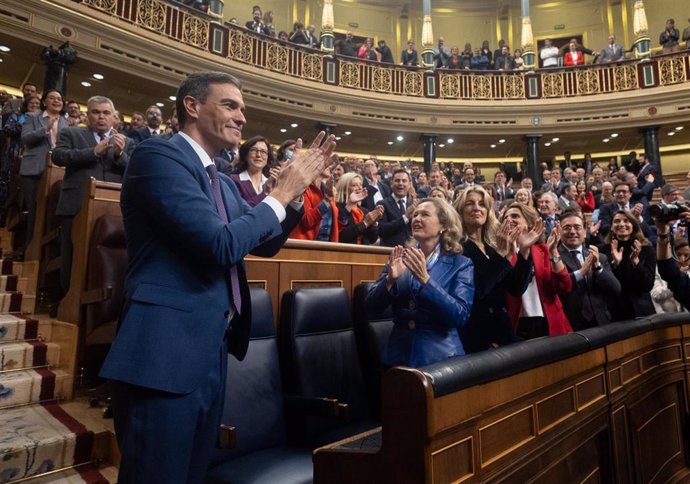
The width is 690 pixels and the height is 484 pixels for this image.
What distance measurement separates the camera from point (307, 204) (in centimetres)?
272

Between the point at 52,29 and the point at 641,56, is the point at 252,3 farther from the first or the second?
the point at 641,56

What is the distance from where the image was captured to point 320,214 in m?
2.77

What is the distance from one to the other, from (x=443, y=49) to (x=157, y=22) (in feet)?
20.0

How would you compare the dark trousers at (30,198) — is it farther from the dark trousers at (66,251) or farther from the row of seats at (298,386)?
the row of seats at (298,386)

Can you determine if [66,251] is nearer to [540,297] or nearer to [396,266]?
[396,266]

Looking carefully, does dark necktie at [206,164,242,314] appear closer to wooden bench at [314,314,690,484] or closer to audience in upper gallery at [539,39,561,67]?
wooden bench at [314,314,690,484]

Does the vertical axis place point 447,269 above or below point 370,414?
above

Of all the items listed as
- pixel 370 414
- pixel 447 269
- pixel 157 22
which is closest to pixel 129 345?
pixel 447 269

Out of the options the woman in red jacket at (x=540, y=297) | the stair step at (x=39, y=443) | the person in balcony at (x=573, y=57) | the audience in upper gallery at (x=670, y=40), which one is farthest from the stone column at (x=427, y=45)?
the stair step at (x=39, y=443)

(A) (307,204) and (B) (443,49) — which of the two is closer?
(A) (307,204)

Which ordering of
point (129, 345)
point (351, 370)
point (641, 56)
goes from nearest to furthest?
point (129, 345) → point (351, 370) → point (641, 56)

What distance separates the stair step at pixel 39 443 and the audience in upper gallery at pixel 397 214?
2.02m

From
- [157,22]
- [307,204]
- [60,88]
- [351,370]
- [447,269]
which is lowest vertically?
[351,370]

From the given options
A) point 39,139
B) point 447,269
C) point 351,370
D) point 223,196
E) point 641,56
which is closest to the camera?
point 223,196
